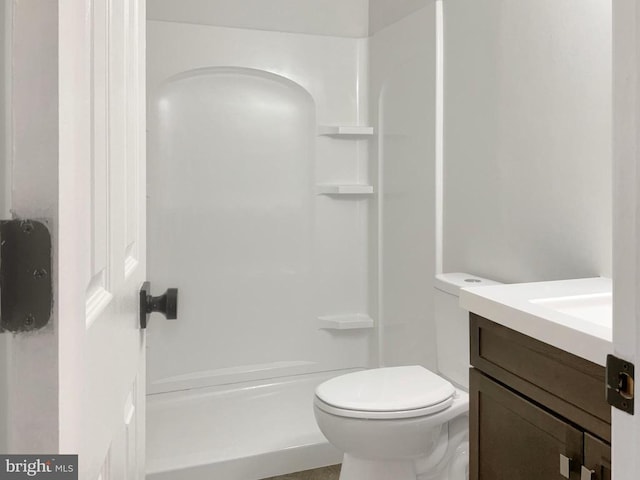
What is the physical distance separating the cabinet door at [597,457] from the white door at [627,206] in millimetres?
358

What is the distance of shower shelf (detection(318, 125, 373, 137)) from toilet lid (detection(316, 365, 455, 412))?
1.28 m

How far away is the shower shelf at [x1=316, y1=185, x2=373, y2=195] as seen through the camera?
2.70 meters

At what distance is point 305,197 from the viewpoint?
2721mm

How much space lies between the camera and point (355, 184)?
9.09 feet

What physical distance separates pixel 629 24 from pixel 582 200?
1093mm

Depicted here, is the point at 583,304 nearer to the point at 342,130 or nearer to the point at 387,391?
the point at 387,391

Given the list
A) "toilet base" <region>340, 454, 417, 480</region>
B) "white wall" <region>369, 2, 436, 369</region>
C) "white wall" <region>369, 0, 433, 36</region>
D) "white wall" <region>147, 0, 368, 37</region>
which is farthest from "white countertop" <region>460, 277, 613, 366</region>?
"white wall" <region>147, 0, 368, 37</region>

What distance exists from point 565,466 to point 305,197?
1.90 metres

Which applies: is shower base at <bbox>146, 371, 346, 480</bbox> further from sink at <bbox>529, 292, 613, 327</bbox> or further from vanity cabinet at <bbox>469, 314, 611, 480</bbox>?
sink at <bbox>529, 292, 613, 327</bbox>

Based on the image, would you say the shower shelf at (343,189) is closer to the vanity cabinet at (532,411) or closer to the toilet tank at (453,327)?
the toilet tank at (453,327)

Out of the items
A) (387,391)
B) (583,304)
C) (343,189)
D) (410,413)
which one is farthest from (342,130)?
(583,304)

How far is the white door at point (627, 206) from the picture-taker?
1.83 feet

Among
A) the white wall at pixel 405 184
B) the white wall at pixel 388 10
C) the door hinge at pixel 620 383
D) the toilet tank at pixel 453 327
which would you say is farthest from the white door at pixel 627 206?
the white wall at pixel 388 10

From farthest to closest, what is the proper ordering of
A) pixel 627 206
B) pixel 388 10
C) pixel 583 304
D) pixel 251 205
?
pixel 251 205 < pixel 388 10 < pixel 583 304 < pixel 627 206
